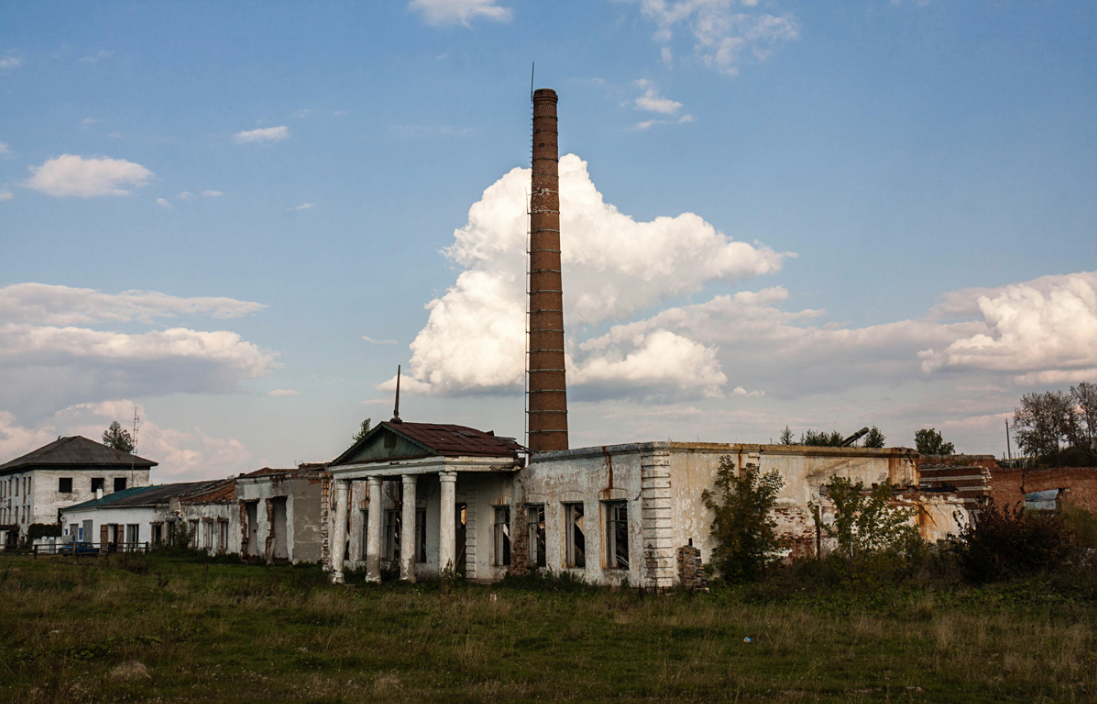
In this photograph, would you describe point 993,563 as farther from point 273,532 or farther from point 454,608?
point 273,532

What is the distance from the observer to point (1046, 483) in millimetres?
31625

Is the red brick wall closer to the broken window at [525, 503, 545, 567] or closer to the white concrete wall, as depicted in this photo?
the broken window at [525, 503, 545, 567]

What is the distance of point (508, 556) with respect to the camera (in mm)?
24203

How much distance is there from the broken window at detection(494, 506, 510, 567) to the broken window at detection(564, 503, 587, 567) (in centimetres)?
287

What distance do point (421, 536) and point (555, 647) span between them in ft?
48.8

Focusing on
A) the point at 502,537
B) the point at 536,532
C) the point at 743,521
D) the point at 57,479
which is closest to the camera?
the point at 743,521

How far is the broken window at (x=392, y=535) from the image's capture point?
2834 centimetres

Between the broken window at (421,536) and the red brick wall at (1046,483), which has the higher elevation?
the red brick wall at (1046,483)

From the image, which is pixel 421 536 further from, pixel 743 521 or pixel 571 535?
pixel 743 521

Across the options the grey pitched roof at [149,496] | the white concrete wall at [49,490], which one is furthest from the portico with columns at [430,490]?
the white concrete wall at [49,490]

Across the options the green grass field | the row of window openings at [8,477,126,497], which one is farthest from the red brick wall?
the row of window openings at [8,477,126,497]

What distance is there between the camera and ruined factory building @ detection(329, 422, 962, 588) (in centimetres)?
1919

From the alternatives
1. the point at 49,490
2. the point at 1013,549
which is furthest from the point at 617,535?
the point at 49,490

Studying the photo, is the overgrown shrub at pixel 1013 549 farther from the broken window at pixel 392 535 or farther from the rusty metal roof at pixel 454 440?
the broken window at pixel 392 535
